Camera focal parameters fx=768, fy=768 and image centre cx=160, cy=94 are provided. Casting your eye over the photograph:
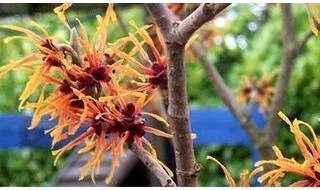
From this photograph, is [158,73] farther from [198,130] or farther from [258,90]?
[198,130]

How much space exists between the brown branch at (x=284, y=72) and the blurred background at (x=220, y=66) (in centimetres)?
6

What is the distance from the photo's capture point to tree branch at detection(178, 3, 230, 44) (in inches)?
19.1

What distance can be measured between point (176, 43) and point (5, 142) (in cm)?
97

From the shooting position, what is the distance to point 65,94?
0.52 m

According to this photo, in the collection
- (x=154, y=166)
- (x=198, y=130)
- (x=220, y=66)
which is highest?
(x=220, y=66)

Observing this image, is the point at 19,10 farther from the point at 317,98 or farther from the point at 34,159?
the point at 317,98

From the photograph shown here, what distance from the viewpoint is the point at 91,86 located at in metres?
0.53

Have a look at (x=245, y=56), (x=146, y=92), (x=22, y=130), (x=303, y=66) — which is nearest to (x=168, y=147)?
(x=22, y=130)

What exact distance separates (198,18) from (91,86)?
0.09 metres

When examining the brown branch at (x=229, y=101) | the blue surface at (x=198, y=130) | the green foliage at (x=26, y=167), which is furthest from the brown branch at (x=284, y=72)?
the green foliage at (x=26, y=167)

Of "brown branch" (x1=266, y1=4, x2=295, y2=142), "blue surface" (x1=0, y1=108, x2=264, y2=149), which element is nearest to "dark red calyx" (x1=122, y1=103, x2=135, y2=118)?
"brown branch" (x1=266, y1=4, x2=295, y2=142)

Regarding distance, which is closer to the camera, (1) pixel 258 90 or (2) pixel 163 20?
(2) pixel 163 20

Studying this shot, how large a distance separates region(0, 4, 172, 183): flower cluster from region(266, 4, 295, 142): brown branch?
46cm

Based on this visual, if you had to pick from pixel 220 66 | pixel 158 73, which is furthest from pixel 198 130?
pixel 158 73
